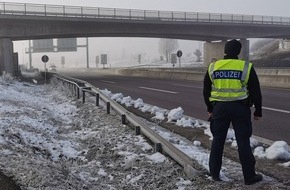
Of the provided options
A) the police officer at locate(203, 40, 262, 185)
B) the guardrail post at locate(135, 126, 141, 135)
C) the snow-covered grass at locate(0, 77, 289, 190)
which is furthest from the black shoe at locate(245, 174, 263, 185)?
the guardrail post at locate(135, 126, 141, 135)

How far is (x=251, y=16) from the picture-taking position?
56250 mm

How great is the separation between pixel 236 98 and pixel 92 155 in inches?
133

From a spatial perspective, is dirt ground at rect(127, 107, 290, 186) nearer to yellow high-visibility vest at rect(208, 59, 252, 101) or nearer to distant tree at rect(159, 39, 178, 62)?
yellow high-visibility vest at rect(208, 59, 252, 101)

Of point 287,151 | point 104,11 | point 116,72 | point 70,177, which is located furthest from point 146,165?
point 116,72

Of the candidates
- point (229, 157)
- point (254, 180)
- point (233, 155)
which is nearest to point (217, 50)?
point (233, 155)

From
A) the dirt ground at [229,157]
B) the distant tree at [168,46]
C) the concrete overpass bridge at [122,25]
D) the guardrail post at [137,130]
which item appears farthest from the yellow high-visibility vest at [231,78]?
the distant tree at [168,46]

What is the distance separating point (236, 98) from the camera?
15.5 feet

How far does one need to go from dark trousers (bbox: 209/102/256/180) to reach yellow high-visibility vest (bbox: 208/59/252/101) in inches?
4.2

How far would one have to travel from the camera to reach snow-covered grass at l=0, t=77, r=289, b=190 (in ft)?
16.2

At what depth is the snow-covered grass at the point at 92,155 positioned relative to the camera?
495 cm

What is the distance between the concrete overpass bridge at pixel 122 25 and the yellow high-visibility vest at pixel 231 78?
3826 cm

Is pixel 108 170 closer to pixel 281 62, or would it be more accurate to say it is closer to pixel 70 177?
pixel 70 177

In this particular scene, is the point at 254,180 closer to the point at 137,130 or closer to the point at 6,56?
the point at 137,130

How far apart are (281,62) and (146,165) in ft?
191
